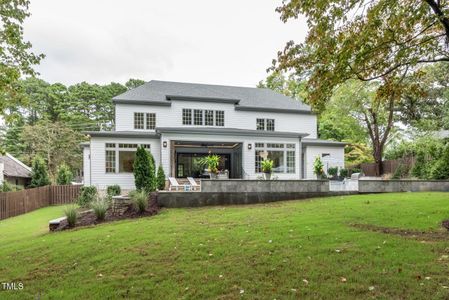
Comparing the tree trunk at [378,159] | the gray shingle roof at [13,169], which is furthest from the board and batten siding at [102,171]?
the tree trunk at [378,159]

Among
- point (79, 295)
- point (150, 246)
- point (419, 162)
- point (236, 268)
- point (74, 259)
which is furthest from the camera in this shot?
point (419, 162)

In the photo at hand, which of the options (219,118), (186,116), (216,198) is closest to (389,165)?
(219,118)

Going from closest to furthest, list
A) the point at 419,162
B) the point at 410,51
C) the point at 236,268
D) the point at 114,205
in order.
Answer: the point at 236,268, the point at 410,51, the point at 114,205, the point at 419,162

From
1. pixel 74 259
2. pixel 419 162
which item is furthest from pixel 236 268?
pixel 419 162

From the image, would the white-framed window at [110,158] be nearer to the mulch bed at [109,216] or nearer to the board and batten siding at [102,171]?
the board and batten siding at [102,171]

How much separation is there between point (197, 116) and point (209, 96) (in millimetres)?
1906

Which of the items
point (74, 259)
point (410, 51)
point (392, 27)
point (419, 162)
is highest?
point (392, 27)

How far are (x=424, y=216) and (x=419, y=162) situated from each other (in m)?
12.7

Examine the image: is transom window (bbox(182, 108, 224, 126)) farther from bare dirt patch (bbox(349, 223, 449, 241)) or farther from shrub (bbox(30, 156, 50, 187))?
bare dirt patch (bbox(349, 223, 449, 241))

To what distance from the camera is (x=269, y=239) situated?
674 cm

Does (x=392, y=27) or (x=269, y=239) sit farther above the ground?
(x=392, y=27)

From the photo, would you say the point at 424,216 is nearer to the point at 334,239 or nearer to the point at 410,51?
the point at 334,239

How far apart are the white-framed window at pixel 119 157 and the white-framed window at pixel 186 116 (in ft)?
15.4

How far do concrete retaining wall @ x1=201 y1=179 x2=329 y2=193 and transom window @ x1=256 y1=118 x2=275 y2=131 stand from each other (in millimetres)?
10469
